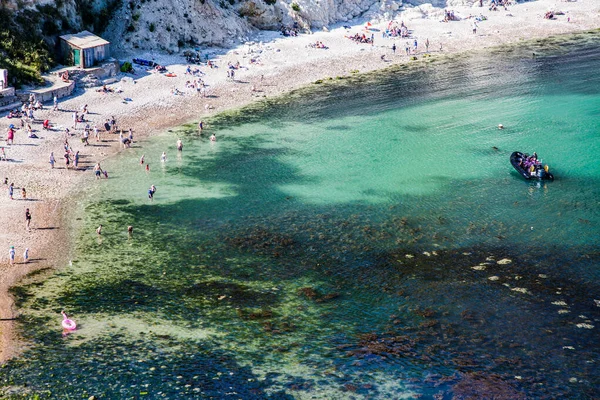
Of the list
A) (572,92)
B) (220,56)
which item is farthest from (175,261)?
(572,92)

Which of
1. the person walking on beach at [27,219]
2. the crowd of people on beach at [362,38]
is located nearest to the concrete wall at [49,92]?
the person walking on beach at [27,219]

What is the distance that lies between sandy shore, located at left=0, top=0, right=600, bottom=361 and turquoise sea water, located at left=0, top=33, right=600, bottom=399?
2.47 metres

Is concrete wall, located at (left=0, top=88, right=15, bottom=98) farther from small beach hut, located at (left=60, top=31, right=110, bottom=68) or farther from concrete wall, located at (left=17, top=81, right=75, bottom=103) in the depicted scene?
small beach hut, located at (left=60, top=31, right=110, bottom=68)

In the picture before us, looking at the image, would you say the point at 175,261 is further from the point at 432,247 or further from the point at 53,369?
the point at 432,247

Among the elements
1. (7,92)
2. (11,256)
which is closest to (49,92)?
(7,92)

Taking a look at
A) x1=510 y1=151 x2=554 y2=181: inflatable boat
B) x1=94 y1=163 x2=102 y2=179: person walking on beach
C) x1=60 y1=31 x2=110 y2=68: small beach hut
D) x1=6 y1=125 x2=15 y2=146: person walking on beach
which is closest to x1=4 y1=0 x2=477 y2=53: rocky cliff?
x1=60 y1=31 x2=110 y2=68: small beach hut

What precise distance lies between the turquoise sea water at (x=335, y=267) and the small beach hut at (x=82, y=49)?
17.8 metres

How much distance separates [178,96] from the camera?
295 feet

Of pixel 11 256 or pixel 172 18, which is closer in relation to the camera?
pixel 11 256

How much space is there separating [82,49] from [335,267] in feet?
167

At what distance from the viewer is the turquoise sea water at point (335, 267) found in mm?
43562

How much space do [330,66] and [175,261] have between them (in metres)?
54.7

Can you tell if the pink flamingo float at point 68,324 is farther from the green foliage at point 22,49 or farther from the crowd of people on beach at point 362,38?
the crowd of people on beach at point 362,38

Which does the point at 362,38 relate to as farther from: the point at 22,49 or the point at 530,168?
the point at 22,49
